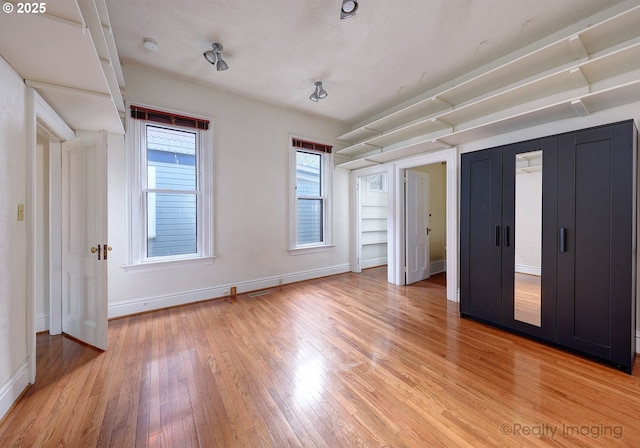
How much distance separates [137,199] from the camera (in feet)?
10.2

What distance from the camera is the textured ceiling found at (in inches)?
87.4

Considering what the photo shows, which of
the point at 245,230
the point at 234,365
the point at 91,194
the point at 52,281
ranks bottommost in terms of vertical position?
the point at 234,365

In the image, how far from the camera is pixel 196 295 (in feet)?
11.6

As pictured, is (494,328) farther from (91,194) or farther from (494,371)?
(91,194)

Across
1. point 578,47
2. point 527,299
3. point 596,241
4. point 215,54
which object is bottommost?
point 527,299

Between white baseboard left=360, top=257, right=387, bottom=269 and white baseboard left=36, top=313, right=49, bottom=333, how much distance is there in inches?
188

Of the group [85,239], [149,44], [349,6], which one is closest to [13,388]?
[85,239]

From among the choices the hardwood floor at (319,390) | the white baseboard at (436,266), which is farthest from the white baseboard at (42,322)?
the white baseboard at (436,266)

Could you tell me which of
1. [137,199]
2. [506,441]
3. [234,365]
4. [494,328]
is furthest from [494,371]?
[137,199]

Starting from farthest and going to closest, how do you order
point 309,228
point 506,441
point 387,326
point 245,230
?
point 309,228 < point 245,230 < point 387,326 < point 506,441

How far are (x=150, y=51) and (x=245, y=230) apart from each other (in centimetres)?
249

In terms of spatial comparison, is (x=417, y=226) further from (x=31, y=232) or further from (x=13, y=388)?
(x=13, y=388)

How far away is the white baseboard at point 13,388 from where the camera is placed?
1534 mm

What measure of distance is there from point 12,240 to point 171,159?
2.02m
